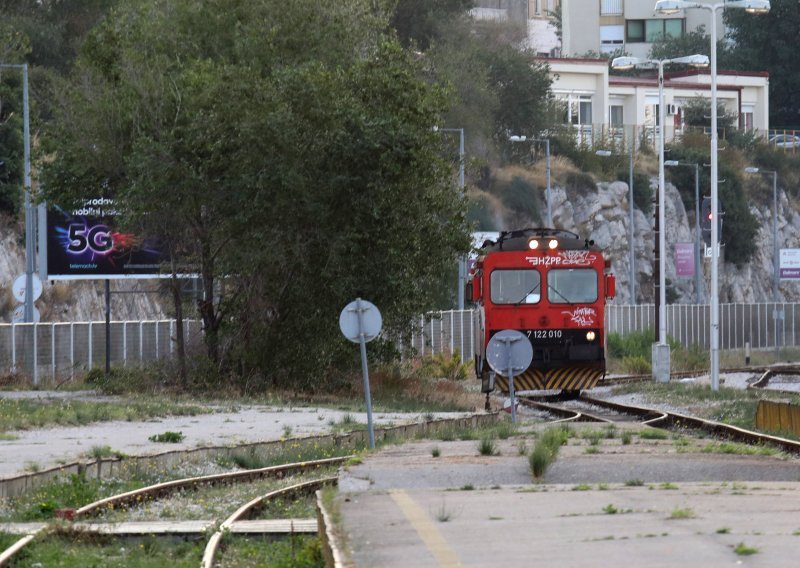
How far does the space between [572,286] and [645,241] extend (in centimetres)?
5511

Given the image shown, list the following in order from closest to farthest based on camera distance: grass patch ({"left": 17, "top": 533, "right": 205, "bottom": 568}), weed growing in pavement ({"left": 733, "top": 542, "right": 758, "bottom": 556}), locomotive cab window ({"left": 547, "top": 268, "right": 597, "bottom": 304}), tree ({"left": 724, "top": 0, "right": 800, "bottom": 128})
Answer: weed growing in pavement ({"left": 733, "top": 542, "right": 758, "bottom": 556})
grass patch ({"left": 17, "top": 533, "right": 205, "bottom": 568})
locomotive cab window ({"left": 547, "top": 268, "right": 597, "bottom": 304})
tree ({"left": 724, "top": 0, "right": 800, "bottom": 128})

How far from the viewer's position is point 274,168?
3628 cm

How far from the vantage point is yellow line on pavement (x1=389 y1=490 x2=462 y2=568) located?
945 centimetres

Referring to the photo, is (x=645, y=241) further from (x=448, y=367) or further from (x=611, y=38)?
(x=448, y=367)

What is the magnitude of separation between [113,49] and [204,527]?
28.1m

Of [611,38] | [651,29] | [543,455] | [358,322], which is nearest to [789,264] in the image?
[651,29]

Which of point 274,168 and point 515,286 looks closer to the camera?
point 274,168

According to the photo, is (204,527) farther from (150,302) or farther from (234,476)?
(150,302)

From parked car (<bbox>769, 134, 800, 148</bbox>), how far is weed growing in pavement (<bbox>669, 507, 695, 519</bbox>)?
330 ft

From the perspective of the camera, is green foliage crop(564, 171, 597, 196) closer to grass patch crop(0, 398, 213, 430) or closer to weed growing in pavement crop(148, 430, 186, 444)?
grass patch crop(0, 398, 213, 430)

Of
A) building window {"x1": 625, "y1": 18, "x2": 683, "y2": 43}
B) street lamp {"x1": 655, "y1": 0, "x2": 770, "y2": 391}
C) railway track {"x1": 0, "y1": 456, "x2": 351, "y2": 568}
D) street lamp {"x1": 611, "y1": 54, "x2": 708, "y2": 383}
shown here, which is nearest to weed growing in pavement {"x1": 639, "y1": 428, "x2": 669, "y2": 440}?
railway track {"x1": 0, "y1": 456, "x2": 351, "y2": 568}

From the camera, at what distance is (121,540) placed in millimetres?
13523

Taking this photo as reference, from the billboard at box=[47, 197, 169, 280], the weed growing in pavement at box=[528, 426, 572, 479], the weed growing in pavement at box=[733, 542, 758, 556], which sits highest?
the billboard at box=[47, 197, 169, 280]

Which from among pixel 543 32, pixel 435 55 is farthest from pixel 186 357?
pixel 543 32
